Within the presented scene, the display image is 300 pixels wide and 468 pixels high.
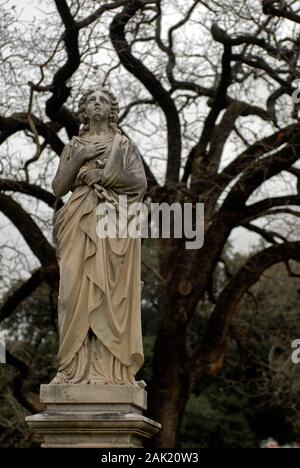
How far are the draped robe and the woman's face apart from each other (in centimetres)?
36

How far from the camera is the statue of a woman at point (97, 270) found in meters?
7.91

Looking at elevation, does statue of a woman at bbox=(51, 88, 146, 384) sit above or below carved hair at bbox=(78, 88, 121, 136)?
below

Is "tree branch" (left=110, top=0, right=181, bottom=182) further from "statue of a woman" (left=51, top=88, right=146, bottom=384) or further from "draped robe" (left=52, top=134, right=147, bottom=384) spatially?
"draped robe" (left=52, top=134, right=147, bottom=384)

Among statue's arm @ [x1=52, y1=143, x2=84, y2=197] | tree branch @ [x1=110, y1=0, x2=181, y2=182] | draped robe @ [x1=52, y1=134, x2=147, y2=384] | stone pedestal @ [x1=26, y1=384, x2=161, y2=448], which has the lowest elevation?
stone pedestal @ [x1=26, y1=384, x2=161, y2=448]

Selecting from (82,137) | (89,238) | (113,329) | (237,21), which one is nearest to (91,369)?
(113,329)

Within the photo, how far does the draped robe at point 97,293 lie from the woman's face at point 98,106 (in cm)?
36

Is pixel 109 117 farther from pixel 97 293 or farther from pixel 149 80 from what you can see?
pixel 149 80

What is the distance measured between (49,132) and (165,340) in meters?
3.84

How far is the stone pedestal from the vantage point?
759 centimetres

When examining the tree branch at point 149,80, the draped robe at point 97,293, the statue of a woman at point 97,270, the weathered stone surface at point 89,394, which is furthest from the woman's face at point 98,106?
the tree branch at point 149,80

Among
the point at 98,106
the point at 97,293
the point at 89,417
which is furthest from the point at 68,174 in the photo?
the point at 89,417

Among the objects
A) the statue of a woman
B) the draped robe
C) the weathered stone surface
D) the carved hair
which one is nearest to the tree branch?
the carved hair

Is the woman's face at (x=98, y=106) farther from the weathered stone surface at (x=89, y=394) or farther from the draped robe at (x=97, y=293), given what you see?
the weathered stone surface at (x=89, y=394)
